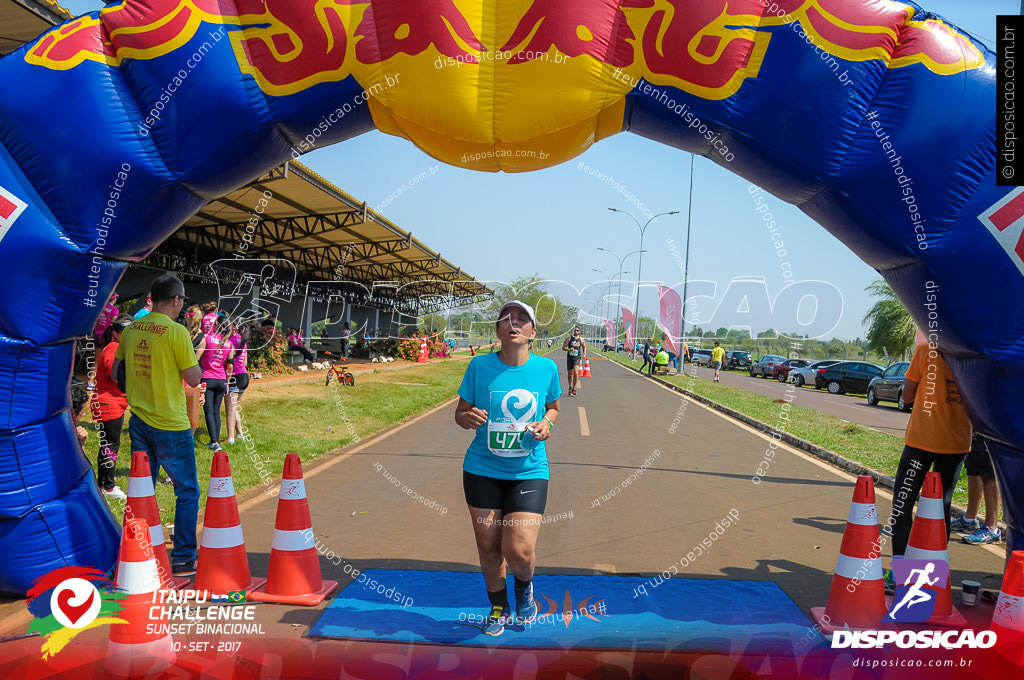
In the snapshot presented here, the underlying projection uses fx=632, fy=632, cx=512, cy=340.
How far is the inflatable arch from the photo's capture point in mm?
3721

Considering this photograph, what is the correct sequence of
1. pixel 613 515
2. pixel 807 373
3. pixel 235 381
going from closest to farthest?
1. pixel 613 515
2. pixel 235 381
3. pixel 807 373

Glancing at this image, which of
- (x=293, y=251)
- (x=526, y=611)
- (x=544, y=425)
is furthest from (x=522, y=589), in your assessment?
(x=293, y=251)

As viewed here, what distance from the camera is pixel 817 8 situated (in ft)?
12.4

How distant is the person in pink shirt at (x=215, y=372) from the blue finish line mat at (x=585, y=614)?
4.29 metres

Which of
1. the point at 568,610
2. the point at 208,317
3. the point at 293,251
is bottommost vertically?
the point at 568,610

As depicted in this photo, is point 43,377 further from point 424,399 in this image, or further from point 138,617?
point 424,399

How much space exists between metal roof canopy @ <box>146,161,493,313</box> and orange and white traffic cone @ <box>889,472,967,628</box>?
8.96m

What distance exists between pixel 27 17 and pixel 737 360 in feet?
150

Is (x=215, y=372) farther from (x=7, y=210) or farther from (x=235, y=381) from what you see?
(x=7, y=210)

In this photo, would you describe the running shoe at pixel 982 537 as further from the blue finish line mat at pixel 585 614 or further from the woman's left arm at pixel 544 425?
the woman's left arm at pixel 544 425

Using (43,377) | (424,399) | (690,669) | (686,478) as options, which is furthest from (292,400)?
(690,669)

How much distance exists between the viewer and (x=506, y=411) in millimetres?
3531

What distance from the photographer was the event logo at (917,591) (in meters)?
3.77

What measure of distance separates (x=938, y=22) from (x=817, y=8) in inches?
30.2
